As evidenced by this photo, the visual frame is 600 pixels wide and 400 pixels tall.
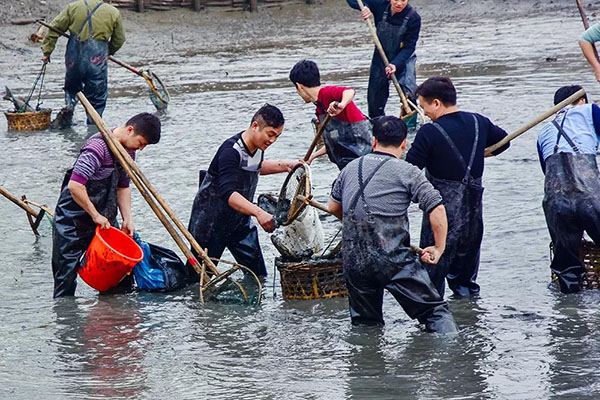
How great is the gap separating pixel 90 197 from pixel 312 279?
167 centimetres

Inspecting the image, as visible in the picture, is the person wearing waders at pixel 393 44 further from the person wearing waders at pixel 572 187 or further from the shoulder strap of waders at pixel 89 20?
the person wearing waders at pixel 572 187

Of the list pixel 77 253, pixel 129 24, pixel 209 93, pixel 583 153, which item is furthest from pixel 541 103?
pixel 129 24

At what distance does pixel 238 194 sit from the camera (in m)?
7.26

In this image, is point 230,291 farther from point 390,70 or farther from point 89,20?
point 89,20

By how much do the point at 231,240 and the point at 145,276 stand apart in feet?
2.27

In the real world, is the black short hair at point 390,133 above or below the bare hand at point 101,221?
above

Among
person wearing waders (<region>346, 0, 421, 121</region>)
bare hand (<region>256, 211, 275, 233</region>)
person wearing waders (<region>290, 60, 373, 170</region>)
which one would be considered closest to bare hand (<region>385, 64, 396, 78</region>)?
person wearing waders (<region>346, 0, 421, 121</region>)

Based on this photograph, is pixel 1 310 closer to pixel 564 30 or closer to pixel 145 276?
pixel 145 276

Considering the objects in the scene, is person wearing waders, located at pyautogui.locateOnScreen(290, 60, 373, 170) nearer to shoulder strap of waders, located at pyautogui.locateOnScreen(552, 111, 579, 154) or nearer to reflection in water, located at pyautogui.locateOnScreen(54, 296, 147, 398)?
shoulder strap of waders, located at pyautogui.locateOnScreen(552, 111, 579, 154)

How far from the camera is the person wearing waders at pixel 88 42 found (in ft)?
46.2

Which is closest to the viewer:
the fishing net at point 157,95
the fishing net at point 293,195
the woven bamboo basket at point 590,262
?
the fishing net at point 293,195

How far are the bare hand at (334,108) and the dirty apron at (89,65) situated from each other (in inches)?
279

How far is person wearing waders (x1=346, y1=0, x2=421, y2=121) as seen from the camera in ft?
39.5

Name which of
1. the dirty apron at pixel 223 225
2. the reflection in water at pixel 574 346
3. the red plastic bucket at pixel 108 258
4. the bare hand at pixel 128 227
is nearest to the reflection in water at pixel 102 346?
the red plastic bucket at pixel 108 258
